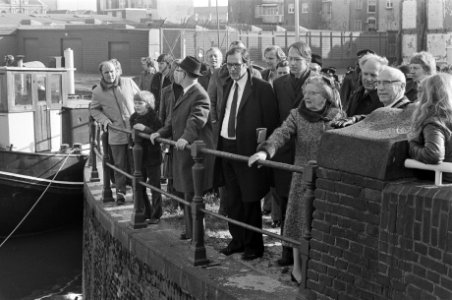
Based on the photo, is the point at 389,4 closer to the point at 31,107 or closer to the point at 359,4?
the point at 359,4

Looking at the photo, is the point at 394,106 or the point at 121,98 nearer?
the point at 394,106

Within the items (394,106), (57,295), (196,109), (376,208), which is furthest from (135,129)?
(57,295)

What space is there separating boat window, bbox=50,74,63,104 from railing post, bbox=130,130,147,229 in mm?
8529

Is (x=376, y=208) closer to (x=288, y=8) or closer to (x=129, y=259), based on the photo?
(x=129, y=259)

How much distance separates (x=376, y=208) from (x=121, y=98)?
5.08 metres

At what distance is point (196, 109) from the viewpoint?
603 centimetres

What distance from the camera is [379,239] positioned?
3.71m

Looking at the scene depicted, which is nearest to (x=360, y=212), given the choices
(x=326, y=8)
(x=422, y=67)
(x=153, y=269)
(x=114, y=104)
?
(x=422, y=67)

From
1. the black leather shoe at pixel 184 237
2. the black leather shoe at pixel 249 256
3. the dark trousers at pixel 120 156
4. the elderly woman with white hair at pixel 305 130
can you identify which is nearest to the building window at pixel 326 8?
the dark trousers at pixel 120 156

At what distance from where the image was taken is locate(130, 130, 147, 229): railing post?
6836mm

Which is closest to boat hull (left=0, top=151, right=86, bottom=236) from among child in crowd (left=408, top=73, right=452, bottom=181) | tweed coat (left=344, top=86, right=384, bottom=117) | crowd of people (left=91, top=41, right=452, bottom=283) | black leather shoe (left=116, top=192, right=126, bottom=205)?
black leather shoe (left=116, top=192, right=126, bottom=205)

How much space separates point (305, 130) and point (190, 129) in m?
1.28

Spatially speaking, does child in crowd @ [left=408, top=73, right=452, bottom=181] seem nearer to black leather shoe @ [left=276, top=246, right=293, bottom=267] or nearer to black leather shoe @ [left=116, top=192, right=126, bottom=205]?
black leather shoe @ [left=276, top=246, right=293, bottom=267]

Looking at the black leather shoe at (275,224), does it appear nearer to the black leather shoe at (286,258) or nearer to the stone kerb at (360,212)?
the black leather shoe at (286,258)
